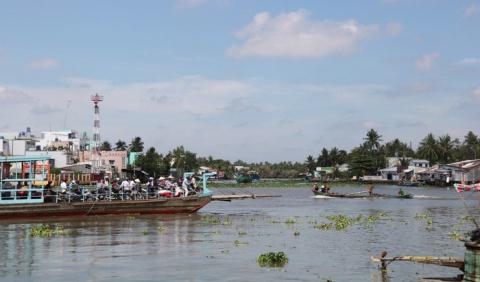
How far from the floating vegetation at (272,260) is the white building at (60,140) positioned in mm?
83395

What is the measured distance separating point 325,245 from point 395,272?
6438 mm

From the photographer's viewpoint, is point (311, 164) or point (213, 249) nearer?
point (213, 249)

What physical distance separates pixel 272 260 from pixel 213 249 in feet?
12.2

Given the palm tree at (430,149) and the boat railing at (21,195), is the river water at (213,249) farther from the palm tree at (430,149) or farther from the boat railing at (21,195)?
the palm tree at (430,149)

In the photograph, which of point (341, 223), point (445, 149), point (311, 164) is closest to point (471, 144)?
point (445, 149)

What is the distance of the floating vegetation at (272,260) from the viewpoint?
19.1 metres

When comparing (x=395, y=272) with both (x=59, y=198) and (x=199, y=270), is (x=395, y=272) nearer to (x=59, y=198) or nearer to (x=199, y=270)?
(x=199, y=270)

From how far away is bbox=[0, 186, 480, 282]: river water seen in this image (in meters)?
17.6

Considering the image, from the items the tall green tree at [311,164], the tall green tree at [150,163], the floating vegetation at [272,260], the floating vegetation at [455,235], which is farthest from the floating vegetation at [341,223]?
the tall green tree at [311,164]

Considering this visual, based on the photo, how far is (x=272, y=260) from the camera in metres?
19.4

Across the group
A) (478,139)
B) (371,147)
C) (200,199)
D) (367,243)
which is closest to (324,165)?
(371,147)

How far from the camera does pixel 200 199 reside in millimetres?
38438

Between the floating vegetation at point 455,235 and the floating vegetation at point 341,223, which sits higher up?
the floating vegetation at point 341,223

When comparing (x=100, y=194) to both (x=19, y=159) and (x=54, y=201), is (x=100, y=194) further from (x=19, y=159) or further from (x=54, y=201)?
(x=19, y=159)
